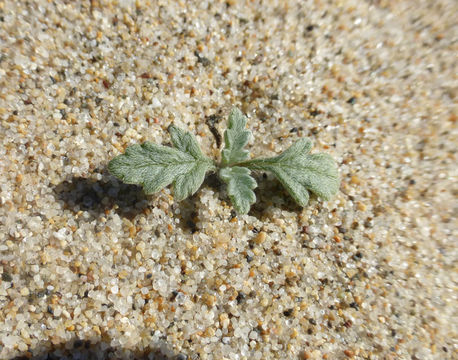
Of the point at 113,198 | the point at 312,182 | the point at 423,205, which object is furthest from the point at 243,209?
the point at 423,205

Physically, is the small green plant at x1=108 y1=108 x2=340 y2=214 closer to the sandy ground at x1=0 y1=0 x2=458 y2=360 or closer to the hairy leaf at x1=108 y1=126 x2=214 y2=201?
the hairy leaf at x1=108 y1=126 x2=214 y2=201

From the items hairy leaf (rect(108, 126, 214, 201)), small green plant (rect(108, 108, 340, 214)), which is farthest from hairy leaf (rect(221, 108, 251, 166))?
hairy leaf (rect(108, 126, 214, 201))

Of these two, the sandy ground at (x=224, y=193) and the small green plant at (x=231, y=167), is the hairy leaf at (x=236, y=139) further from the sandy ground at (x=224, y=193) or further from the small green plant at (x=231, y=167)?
the sandy ground at (x=224, y=193)

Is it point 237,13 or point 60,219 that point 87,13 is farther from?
point 60,219

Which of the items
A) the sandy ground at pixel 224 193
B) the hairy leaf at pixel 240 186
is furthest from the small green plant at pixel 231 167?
the sandy ground at pixel 224 193

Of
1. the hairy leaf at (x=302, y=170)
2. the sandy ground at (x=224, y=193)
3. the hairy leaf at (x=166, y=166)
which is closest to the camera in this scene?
the sandy ground at (x=224, y=193)

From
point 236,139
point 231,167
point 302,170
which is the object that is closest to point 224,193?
point 231,167

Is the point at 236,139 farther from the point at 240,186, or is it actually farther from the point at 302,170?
the point at 302,170
